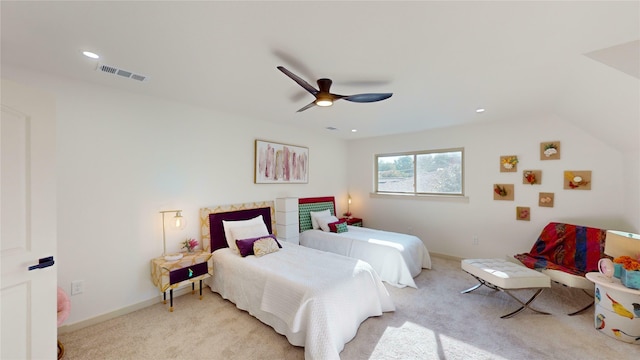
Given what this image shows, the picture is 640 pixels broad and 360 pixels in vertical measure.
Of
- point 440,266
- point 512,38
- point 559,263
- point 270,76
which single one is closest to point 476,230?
point 440,266

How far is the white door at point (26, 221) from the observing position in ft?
4.57

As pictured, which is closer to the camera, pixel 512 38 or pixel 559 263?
pixel 512 38

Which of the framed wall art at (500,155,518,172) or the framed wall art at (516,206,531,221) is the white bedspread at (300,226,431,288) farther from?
the framed wall art at (500,155,518,172)

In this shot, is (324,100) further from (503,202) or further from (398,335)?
(503,202)

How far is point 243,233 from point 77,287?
1.67m

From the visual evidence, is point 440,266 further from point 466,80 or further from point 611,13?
point 611,13

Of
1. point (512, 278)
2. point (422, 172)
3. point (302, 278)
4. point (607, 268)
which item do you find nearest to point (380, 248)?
point (512, 278)

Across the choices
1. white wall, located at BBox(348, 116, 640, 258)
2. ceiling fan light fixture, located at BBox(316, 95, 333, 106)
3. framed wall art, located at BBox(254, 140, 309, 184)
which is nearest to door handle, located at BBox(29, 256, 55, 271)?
ceiling fan light fixture, located at BBox(316, 95, 333, 106)

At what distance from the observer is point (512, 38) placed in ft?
5.47

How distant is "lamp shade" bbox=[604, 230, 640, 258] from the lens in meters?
2.22

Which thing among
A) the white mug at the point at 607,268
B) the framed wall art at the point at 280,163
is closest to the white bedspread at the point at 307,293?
the framed wall art at the point at 280,163

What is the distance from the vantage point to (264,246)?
304 centimetres

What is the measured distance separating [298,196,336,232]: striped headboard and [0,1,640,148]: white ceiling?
234 centimetres

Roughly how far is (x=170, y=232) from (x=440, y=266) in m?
4.22
